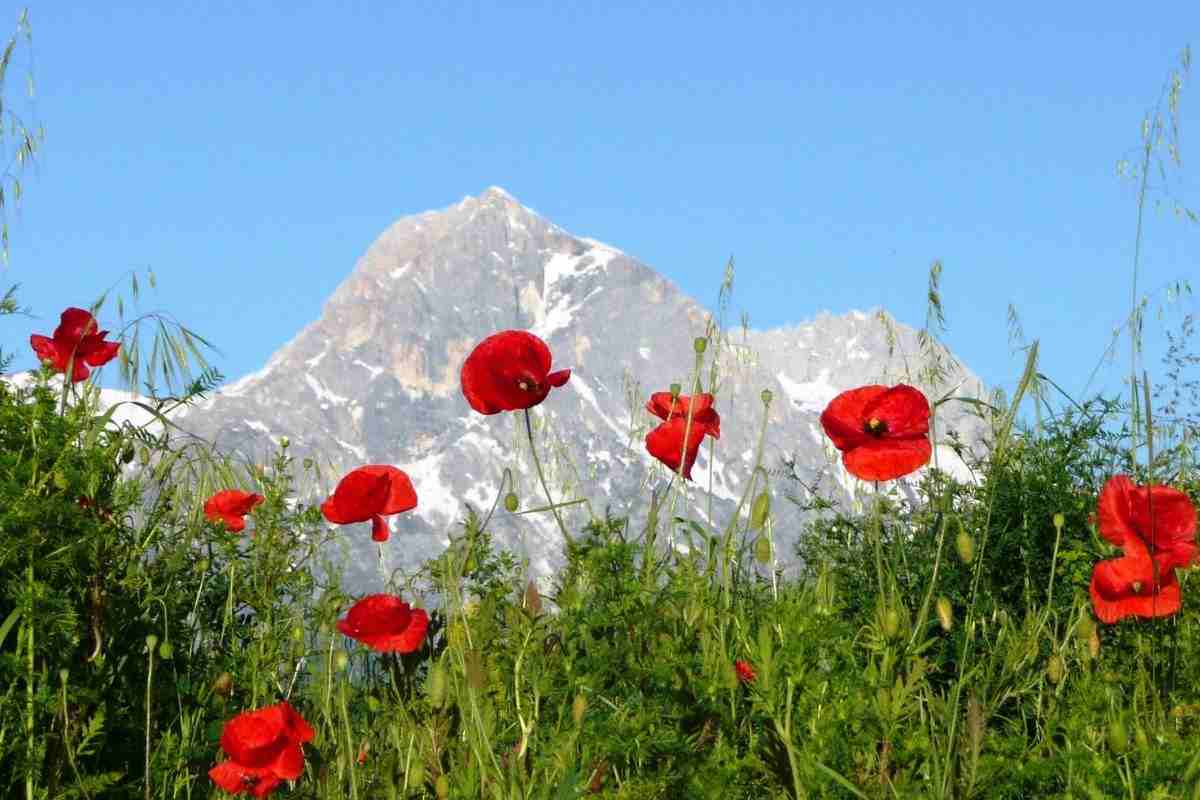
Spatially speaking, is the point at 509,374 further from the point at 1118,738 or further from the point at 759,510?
the point at 1118,738

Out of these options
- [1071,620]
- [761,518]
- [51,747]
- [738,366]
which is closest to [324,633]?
[51,747]

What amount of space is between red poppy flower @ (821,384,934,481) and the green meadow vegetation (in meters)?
0.16

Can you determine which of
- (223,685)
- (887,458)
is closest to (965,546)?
(887,458)

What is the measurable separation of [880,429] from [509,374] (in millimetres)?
786

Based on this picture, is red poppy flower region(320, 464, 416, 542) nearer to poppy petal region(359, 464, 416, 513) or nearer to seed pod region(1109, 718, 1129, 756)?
poppy petal region(359, 464, 416, 513)

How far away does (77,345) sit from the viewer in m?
3.48

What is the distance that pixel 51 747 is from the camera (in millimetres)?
2631

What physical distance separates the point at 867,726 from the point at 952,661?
1289mm

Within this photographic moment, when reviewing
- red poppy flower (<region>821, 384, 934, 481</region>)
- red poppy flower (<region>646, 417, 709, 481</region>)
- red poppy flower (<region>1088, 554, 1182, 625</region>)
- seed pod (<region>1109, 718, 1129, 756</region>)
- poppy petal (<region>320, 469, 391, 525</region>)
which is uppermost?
poppy petal (<region>320, 469, 391, 525</region>)

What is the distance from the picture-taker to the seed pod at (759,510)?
276cm

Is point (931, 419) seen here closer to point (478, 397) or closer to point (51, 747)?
point (478, 397)

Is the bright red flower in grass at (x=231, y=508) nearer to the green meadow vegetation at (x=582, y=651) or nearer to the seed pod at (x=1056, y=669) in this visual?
the green meadow vegetation at (x=582, y=651)

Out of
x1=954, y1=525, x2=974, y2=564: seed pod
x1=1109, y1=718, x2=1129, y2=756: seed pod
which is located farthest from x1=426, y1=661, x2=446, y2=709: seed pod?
x1=1109, y1=718, x2=1129, y2=756: seed pod

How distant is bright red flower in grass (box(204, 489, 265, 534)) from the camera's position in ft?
11.2
